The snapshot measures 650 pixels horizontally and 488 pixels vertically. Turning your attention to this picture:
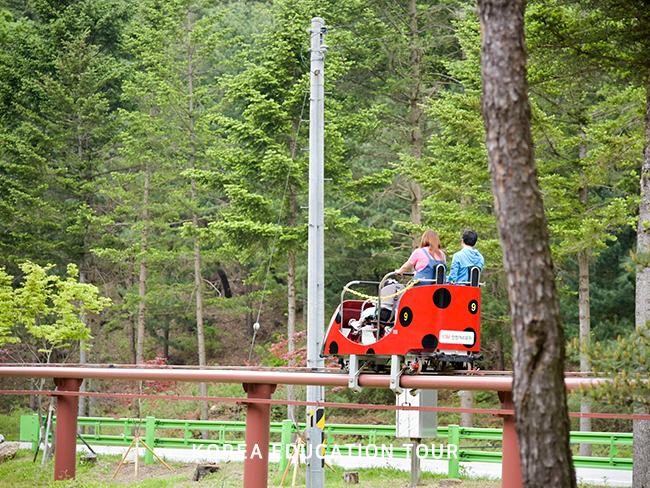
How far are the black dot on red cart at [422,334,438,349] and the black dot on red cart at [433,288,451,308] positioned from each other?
0.95 feet

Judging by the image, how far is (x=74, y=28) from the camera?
88.4ft

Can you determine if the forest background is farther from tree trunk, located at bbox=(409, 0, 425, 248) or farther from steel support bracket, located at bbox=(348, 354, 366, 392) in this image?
steel support bracket, located at bbox=(348, 354, 366, 392)

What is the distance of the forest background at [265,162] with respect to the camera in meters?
16.7

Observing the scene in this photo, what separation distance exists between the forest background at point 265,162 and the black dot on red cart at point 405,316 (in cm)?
922

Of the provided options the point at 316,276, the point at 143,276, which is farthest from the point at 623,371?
the point at 143,276

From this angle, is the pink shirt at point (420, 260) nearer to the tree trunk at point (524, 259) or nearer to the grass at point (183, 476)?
the tree trunk at point (524, 259)

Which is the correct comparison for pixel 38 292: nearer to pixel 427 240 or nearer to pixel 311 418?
pixel 311 418

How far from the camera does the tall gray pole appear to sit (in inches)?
401

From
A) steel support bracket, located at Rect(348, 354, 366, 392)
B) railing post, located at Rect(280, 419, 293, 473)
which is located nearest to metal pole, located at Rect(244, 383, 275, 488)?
steel support bracket, located at Rect(348, 354, 366, 392)

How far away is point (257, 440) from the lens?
15.8ft

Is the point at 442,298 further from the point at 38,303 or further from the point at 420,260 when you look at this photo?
the point at 38,303

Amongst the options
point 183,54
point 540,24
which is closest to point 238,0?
point 183,54

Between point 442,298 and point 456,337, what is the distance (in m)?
0.39

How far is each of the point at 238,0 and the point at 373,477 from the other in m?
35.8
